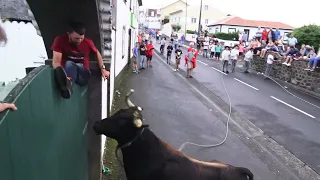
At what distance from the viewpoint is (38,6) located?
461cm

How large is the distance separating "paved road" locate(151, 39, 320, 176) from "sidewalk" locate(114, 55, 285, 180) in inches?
52.6

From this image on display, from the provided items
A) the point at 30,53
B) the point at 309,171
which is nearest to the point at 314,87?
the point at 309,171

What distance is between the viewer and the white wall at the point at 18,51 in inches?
228

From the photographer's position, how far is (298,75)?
17.5 meters

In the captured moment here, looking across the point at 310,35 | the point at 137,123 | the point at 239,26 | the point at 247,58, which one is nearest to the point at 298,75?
the point at 247,58

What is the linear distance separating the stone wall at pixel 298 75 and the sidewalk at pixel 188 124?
6.79 m

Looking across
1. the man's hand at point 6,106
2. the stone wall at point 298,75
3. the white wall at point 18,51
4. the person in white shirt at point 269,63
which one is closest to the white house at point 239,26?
the person in white shirt at point 269,63

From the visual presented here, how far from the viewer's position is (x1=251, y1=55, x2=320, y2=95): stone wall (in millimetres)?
15998

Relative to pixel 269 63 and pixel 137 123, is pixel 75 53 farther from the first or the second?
pixel 269 63

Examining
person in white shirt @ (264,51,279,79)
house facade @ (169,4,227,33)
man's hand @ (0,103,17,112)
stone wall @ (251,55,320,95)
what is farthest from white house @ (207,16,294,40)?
man's hand @ (0,103,17,112)

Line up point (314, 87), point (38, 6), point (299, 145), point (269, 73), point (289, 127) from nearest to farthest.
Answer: point (38, 6)
point (299, 145)
point (289, 127)
point (314, 87)
point (269, 73)

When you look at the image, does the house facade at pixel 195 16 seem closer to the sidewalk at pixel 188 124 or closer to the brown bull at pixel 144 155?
the sidewalk at pixel 188 124

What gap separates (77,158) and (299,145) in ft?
21.9

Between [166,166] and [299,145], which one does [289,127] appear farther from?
[166,166]
